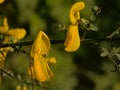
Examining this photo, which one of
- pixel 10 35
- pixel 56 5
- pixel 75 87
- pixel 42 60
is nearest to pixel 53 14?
pixel 56 5

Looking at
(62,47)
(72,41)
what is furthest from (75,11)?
(62,47)

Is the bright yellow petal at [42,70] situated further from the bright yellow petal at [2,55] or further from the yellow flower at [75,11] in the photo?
the bright yellow petal at [2,55]

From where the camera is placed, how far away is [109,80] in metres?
4.92

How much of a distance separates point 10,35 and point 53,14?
8.06ft

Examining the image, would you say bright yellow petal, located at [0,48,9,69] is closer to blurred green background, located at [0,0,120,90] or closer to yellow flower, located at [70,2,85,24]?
yellow flower, located at [70,2,85,24]

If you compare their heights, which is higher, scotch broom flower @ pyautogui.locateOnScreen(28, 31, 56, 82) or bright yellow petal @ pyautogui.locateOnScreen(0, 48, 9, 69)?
scotch broom flower @ pyautogui.locateOnScreen(28, 31, 56, 82)

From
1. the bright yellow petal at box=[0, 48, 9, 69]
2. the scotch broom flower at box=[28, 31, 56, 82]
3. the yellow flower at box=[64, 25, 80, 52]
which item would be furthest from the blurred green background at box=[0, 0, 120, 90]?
the yellow flower at box=[64, 25, 80, 52]

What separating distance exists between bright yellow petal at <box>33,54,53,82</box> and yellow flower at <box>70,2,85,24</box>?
0.17 meters

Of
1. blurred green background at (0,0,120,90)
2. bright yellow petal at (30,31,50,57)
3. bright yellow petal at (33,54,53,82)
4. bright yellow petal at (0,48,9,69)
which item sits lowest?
blurred green background at (0,0,120,90)

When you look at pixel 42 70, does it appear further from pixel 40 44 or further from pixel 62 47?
pixel 62 47

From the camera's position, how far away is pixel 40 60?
1.73 m

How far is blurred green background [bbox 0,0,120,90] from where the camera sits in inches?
173

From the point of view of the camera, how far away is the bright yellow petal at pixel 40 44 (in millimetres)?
1664

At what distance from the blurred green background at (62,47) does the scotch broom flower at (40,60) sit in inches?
90.0
